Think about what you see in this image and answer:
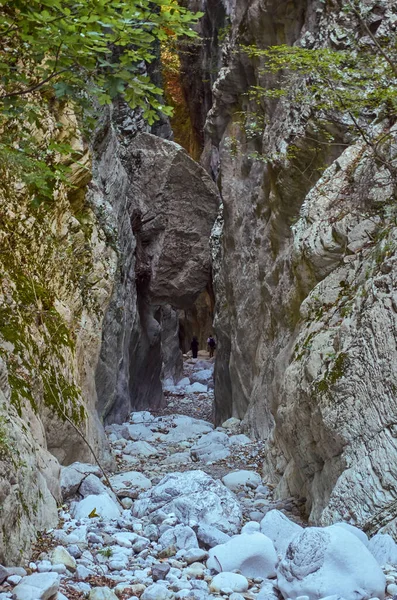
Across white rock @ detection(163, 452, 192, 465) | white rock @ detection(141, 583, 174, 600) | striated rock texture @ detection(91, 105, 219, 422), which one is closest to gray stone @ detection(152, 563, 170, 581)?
white rock @ detection(141, 583, 174, 600)

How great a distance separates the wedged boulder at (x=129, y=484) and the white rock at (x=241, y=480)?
114cm

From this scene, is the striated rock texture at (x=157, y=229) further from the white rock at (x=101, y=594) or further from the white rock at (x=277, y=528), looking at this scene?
the white rock at (x=101, y=594)

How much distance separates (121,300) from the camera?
16.2m

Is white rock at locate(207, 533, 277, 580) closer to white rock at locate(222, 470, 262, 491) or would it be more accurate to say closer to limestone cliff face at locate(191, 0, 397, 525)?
limestone cliff face at locate(191, 0, 397, 525)

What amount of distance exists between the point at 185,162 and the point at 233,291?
7110 mm

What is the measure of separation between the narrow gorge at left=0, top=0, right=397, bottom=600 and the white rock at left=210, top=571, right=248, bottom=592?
0.01 meters

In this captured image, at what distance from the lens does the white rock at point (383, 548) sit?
4.20 meters

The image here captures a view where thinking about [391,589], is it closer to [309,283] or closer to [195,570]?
[195,570]

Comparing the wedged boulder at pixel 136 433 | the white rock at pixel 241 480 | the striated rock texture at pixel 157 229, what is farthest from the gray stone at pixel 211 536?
the striated rock texture at pixel 157 229

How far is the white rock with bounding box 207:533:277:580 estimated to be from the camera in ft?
13.9

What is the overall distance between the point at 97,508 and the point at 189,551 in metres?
1.49

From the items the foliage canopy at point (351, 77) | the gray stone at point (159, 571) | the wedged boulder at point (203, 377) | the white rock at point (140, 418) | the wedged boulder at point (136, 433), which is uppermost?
the foliage canopy at point (351, 77)

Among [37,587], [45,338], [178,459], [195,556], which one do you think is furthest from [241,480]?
[37,587]

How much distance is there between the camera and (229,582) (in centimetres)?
396
